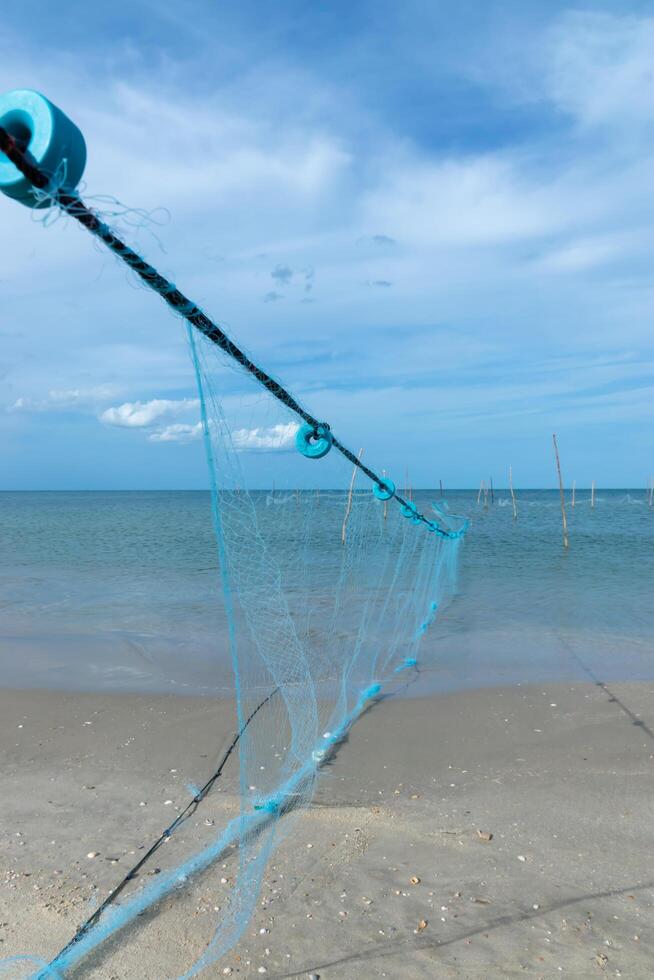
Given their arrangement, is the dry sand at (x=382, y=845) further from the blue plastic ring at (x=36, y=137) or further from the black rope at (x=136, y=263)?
the blue plastic ring at (x=36, y=137)

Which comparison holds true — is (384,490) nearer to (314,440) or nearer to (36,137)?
(314,440)

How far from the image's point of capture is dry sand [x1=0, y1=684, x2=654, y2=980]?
297cm

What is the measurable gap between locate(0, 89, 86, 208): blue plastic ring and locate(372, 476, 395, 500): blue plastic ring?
18.4ft

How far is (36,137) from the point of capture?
151cm

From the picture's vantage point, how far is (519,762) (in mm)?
5180

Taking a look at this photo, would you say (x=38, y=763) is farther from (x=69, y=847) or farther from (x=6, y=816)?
(x=69, y=847)

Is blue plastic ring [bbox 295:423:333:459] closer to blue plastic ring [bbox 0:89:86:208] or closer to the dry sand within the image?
the dry sand

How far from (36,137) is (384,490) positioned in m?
5.95

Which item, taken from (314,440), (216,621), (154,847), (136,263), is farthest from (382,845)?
(216,621)

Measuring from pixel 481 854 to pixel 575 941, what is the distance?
2.56ft

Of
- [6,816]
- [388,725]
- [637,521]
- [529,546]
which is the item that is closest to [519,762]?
[388,725]

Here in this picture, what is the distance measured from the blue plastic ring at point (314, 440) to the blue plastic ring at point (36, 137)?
2919 millimetres

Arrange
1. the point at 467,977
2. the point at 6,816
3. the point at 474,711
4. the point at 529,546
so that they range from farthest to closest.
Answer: the point at 529,546, the point at 474,711, the point at 6,816, the point at 467,977

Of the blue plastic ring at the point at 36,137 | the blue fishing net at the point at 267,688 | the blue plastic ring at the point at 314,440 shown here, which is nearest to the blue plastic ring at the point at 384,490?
the blue fishing net at the point at 267,688
